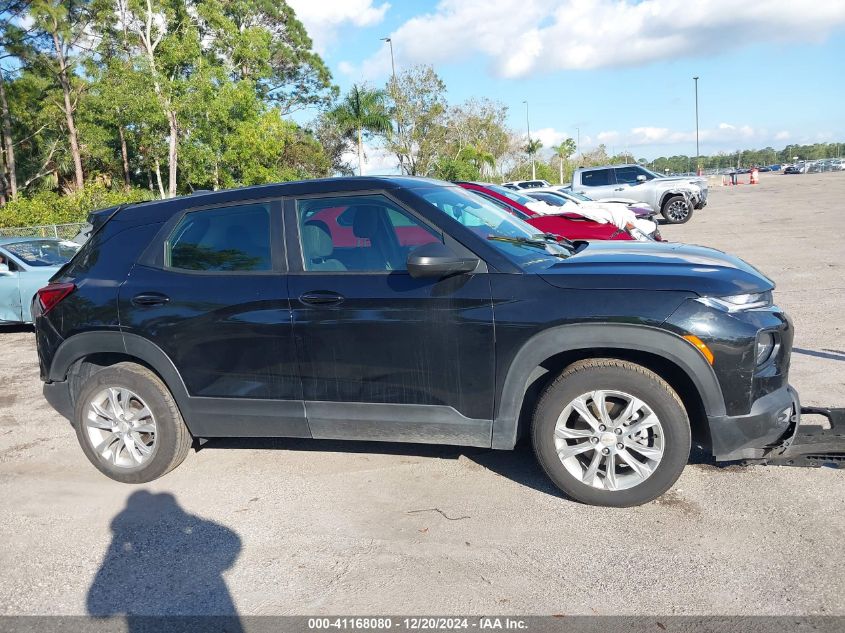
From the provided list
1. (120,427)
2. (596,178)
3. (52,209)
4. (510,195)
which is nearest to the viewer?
(120,427)

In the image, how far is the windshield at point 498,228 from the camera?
4.10m

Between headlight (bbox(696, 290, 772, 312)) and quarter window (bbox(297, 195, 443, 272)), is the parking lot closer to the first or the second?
headlight (bbox(696, 290, 772, 312))

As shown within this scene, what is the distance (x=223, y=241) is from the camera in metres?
4.53

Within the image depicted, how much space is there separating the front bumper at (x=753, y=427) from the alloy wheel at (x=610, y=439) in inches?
11.5

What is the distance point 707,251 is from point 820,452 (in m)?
1.37

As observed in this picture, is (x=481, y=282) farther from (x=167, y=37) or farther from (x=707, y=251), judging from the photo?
(x=167, y=37)

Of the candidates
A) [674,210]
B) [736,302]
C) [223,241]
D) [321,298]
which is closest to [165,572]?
[321,298]

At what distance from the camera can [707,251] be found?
457cm

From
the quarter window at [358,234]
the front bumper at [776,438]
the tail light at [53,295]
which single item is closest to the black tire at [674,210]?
the front bumper at [776,438]

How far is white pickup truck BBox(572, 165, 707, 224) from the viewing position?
21969 millimetres

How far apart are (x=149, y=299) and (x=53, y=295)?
0.83 meters

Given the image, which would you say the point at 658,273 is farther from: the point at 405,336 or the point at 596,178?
the point at 596,178

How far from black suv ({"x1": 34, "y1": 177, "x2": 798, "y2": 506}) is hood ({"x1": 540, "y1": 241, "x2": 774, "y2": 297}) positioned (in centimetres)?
1

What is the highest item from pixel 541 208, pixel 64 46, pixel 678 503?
pixel 64 46
